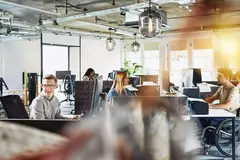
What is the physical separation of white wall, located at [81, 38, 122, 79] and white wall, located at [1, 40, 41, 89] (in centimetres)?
278

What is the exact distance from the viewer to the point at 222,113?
12.7 ft

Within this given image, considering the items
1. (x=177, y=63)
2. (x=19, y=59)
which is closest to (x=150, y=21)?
(x=177, y=63)

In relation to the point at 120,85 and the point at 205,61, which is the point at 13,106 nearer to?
the point at 120,85

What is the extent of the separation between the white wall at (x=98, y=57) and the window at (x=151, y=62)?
1.20 metres

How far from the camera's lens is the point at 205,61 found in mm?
10898

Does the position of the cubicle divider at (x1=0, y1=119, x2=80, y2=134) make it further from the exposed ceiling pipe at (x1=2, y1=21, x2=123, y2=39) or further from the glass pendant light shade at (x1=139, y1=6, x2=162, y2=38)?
the exposed ceiling pipe at (x1=2, y1=21, x2=123, y2=39)

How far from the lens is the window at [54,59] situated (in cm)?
1116

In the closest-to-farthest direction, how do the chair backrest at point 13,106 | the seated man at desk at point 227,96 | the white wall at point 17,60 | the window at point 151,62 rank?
the chair backrest at point 13,106 < the seated man at desk at point 227,96 < the window at point 151,62 < the white wall at point 17,60

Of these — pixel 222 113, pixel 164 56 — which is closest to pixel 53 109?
pixel 222 113

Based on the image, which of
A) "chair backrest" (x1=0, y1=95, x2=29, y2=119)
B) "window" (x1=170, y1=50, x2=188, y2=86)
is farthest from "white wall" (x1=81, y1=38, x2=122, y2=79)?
"chair backrest" (x1=0, y1=95, x2=29, y2=119)

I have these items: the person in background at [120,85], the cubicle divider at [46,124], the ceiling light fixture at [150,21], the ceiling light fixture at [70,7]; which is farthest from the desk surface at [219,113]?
the ceiling light fixture at [70,7]

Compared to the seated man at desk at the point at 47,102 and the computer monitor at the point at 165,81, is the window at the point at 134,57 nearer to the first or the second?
the computer monitor at the point at 165,81

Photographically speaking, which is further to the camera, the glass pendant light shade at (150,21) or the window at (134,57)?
the window at (134,57)

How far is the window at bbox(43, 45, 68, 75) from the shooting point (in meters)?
11.2
